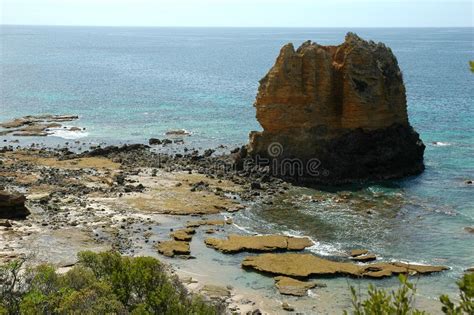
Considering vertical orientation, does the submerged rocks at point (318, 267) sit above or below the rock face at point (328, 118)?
below

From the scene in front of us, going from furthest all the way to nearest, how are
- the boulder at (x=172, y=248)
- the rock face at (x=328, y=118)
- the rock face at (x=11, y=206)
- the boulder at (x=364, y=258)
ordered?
the rock face at (x=328, y=118) < the rock face at (x=11, y=206) < the boulder at (x=172, y=248) < the boulder at (x=364, y=258)

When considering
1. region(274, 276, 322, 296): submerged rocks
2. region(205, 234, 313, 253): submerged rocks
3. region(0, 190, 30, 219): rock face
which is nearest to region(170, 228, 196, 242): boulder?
region(205, 234, 313, 253): submerged rocks

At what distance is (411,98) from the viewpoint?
12069cm

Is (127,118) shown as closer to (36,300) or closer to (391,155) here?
(391,155)

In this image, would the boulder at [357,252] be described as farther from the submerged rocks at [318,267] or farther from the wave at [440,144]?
the wave at [440,144]

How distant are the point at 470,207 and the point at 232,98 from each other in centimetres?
7505

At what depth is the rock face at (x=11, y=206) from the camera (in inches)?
2092

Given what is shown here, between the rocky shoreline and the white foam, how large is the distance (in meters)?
10.7

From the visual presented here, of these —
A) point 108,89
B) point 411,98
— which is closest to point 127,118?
point 108,89

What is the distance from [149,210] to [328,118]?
23.5 metres

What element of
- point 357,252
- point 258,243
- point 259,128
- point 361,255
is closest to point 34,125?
point 259,128

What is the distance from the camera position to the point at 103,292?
94.5 ft

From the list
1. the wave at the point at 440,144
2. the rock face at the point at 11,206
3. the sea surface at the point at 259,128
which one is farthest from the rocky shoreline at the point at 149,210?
the wave at the point at 440,144

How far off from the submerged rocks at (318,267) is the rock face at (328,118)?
21.8 meters
